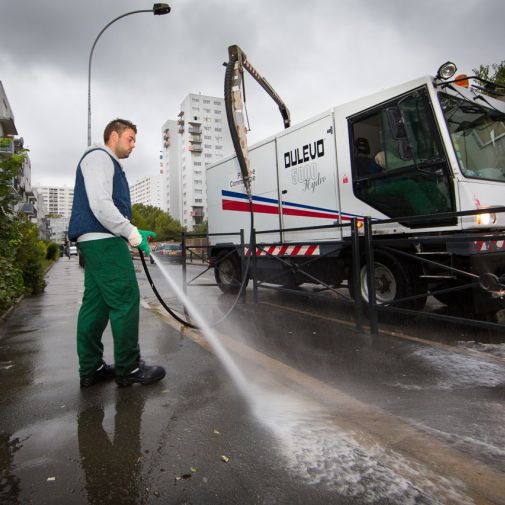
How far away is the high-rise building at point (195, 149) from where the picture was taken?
315 feet

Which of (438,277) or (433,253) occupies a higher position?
(433,253)

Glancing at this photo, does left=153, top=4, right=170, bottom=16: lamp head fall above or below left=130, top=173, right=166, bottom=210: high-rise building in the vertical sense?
below

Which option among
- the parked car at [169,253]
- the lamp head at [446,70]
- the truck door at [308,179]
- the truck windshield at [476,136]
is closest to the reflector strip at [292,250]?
the truck door at [308,179]

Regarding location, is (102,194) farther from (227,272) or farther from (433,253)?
(227,272)

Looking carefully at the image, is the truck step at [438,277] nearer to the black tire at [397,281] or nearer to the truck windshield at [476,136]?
the black tire at [397,281]

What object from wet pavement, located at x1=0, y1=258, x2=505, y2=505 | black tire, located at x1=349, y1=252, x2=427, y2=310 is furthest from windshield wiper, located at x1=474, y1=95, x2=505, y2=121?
wet pavement, located at x1=0, y1=258, x2=505, y2=505

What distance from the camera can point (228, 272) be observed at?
8.91 m

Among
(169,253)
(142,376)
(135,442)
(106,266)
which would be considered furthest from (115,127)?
(169,253)

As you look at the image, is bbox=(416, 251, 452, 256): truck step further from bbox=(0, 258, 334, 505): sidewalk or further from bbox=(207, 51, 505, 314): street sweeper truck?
bbox=(0, 258, 334, 505): sidewalk

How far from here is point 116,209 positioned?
2.82 metres

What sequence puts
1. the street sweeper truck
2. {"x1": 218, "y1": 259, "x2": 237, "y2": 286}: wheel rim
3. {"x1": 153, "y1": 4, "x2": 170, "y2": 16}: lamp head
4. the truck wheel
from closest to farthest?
the street sweeper truck, the truck wheel, {"x1": 218, "y1": 259, "x2": 237, "y2": 286}: wheel rim, {"x1": 153, "y1": 4, "x2": 170, "y2": 16}: lamp head

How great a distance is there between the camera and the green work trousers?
2.87 metres

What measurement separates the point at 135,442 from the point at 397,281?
12.8 ft

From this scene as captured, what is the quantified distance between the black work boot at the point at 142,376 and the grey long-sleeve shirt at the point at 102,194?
1.06 m
